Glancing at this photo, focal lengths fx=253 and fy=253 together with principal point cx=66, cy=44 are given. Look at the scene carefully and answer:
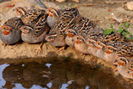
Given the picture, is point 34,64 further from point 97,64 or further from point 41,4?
point 41,4

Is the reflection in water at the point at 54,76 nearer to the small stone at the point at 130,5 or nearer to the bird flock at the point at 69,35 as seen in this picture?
the bird flock at the point at 69,35

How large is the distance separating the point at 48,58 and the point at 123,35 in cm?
253

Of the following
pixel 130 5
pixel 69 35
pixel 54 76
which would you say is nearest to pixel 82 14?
pixel 130 5

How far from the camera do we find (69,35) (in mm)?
7375

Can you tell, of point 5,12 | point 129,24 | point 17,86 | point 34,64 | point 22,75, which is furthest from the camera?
point 5,12

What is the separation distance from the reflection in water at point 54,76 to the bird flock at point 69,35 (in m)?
0.47

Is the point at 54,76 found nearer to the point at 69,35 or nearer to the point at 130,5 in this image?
the point at 69,35

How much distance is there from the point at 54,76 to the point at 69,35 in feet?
4.45

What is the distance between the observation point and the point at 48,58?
24.6 feet

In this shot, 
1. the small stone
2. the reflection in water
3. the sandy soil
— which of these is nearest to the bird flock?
the sandy soil

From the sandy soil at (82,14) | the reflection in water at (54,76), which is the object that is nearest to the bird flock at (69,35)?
the sandy soil at (82,14)

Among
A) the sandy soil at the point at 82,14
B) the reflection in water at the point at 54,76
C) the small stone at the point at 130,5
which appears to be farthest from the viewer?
the small stone at the point at 130,5

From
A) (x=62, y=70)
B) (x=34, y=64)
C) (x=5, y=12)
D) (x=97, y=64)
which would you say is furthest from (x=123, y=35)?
(x=5, y=12)

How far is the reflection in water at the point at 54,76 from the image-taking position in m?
6.34
